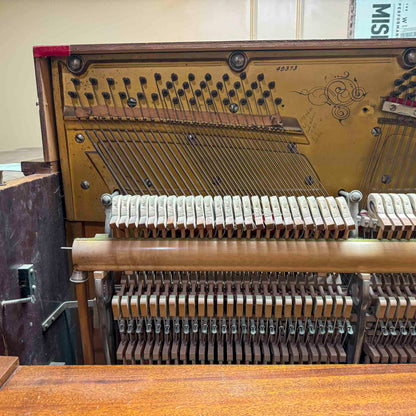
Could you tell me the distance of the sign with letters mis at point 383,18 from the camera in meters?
3.50

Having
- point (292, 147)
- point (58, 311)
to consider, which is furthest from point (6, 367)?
point (292, 147)

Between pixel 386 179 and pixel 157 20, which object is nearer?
pixel 386 179

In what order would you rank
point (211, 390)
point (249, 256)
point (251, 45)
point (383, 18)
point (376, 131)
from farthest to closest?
point (383, 18) → point (376, 131) → point (251, 45) → point (249, 256) → point (211, 390)

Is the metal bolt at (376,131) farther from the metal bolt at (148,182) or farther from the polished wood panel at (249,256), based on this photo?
the metal bolt at (148,182)

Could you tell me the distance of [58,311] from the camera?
5.79 ft

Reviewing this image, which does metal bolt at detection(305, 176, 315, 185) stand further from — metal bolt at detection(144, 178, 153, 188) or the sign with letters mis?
the sign with letters mis

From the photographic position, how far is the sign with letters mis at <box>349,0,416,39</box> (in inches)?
138

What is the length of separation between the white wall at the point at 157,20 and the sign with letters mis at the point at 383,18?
125 millimetres

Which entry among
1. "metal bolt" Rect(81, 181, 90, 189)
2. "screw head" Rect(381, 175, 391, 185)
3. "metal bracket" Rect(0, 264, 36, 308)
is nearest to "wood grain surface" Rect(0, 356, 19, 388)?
"metal bracket" Rect(0, 264, 36, 308)

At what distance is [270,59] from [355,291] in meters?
1.21

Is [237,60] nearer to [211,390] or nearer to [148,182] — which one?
[148,182]

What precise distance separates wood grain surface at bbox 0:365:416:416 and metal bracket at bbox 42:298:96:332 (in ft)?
1.54

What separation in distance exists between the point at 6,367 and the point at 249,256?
36.5 inches

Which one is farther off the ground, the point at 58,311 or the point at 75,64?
the point at 75,64
